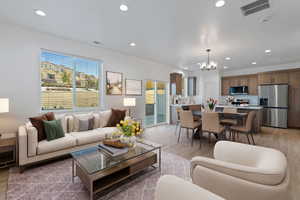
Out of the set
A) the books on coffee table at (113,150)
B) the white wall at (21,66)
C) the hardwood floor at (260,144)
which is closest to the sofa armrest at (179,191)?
the books on coffee table at (113,150)

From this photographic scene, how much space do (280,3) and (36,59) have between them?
4.91 meters

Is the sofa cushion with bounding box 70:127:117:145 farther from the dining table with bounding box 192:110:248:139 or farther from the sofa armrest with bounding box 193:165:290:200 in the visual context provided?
the dining table with bounding box 192:110:248:139

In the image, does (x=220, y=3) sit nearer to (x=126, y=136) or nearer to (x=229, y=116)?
(x=126, y=136)

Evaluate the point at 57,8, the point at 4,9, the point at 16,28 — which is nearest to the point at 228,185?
the point at 57,8

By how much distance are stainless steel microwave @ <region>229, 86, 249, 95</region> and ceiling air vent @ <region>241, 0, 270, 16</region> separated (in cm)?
543

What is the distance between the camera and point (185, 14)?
8.10 feet

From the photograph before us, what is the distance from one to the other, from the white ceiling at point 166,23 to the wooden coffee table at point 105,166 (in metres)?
2.45

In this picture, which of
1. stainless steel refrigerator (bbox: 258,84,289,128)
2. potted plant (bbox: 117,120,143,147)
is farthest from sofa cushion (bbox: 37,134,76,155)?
stainless steel refrigerator (bbox: 258,84,289,128)

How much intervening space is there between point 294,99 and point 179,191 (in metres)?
7.29

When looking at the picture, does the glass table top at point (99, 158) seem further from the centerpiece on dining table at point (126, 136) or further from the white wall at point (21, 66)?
the white wall at point (21, 66)

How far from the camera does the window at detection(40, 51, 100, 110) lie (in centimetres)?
344

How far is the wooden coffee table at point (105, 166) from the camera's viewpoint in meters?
1.72

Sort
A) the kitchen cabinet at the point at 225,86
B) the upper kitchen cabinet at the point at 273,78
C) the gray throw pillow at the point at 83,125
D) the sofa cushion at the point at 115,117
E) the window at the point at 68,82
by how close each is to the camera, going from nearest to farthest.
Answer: the gray throw pillow at the point at 83,125
the window at the point at 68,82
the sofa cushion at the point at 115,117
the upper kitchen cabinet at the point at 273,78
the kitchen cabinet at the point at 225,86

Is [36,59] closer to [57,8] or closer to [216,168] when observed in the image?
[57,8]
